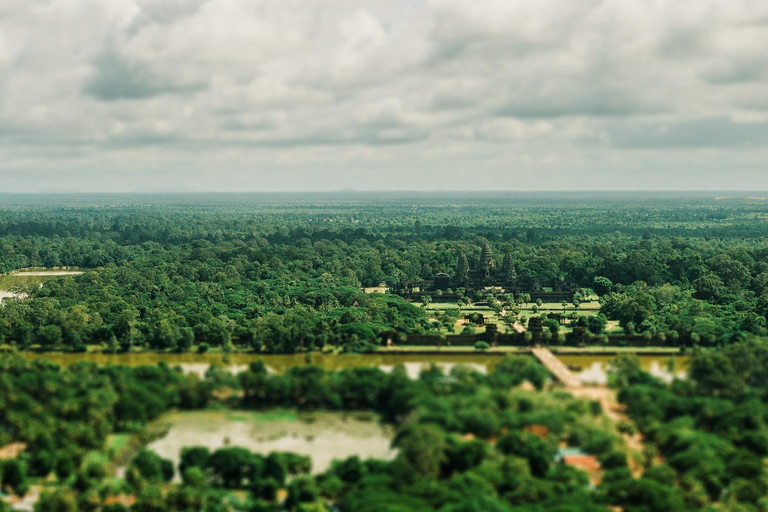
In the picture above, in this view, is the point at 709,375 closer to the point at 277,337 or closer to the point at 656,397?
the point at 656,397

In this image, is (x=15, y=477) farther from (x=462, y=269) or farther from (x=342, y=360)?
(x=462, y=269)

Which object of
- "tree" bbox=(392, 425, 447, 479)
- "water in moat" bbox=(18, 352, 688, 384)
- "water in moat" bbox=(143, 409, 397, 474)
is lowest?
"water in moat" bbox=(18, 352, 688, 384)

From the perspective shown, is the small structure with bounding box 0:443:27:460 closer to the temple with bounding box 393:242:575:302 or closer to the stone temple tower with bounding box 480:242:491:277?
the temple with bounding box 393:242:575:302

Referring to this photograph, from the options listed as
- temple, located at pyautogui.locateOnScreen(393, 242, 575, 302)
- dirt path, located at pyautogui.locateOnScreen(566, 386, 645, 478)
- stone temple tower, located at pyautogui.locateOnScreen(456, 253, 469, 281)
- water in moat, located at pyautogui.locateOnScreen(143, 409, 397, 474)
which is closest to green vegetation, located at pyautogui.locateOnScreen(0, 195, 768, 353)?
temple, located at pyautogui.locateOnScreen(393, 242, 575, 302)

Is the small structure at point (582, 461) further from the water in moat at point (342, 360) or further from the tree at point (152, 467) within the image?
the tree at point (152, 467)

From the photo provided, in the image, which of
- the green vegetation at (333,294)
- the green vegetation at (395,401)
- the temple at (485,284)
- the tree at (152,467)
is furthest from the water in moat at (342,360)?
the temple at (485,284)

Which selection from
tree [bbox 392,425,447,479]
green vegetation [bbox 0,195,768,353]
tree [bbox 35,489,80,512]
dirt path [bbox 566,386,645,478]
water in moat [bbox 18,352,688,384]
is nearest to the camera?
tree [bbox 35,489,80,512]

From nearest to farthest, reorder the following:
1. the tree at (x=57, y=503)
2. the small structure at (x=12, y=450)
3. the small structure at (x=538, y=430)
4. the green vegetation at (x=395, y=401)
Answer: the tree at (x=57, y=503)
the green vegetation at (x=395, y=401)
the small structure at (x=12, y=450)
the small structure at (x=538, y=430)

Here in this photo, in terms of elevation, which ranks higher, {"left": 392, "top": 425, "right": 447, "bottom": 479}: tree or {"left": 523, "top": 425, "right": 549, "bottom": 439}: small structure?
{"left": 392, "top": 425, "right": 447, "bottom": 479}: tree

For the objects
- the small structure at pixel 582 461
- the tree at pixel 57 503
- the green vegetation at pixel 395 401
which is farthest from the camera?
the small structure at pixel 582 461
